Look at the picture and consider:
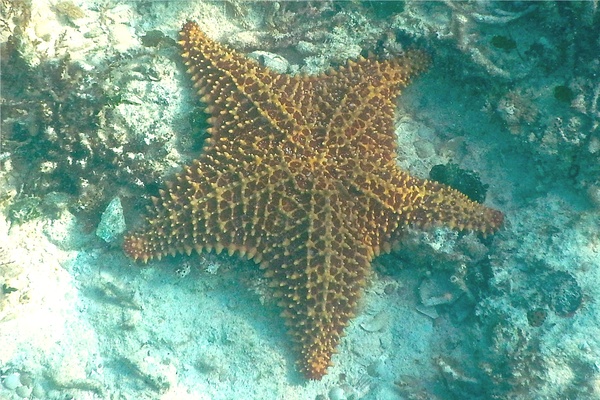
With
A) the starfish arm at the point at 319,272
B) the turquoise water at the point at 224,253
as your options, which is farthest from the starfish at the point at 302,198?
the turquoise water at the point at 224,253

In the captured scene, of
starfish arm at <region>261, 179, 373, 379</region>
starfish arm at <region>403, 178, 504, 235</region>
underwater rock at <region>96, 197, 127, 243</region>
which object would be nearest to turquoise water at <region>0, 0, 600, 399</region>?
underwater rock at <region>96, 197, 127, 243</region>

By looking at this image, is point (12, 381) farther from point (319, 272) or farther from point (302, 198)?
point (302, 198)

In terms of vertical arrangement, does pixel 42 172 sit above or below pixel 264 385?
above

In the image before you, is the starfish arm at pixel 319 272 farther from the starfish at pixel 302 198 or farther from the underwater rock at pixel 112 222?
the underwater rock at pixel 112 222

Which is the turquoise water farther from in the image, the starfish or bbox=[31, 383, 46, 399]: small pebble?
the starfish

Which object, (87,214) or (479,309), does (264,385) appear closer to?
(479,309)

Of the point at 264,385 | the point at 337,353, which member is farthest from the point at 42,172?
the point at 337,353

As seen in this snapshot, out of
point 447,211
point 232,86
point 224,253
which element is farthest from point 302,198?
point 447,211
